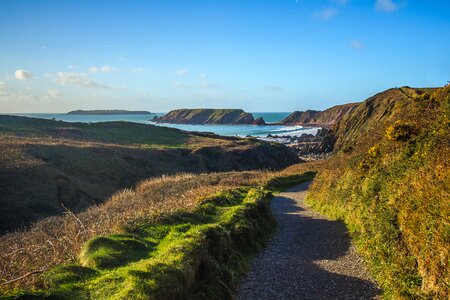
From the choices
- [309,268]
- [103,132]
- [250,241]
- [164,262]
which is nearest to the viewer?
[164,262]

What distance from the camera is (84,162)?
5038 cm

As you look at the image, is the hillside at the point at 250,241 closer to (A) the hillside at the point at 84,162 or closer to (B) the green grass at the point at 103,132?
(A) the hillside at the point at 84,162

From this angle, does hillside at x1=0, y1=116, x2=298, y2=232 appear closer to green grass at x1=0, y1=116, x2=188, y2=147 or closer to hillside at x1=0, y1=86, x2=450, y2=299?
green grass at x1=0, y1=116, x2=188, y2=147

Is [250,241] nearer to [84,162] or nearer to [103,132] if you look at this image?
[84,162]

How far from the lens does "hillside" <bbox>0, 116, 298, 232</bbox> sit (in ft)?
115

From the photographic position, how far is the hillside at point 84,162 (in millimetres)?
35031

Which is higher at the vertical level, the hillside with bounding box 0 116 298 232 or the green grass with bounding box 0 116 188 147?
the green grass with bounding box 0 116 188 147

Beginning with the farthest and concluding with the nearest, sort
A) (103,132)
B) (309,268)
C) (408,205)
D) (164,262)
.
Result: (103,132) < (309,268) < (408,205) < (164,262)

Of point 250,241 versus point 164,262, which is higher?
point 164,262

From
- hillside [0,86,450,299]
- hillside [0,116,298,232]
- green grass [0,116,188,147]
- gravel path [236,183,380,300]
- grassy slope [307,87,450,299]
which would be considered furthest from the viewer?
green grass [0,116,188,147]

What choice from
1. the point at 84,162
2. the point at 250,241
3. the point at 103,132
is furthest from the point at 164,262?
the point at 103,132

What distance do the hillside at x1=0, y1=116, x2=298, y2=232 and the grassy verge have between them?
394 centimetres

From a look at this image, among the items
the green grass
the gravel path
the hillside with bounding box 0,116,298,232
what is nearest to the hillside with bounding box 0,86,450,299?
the gravel path

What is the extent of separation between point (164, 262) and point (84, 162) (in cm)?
4333
